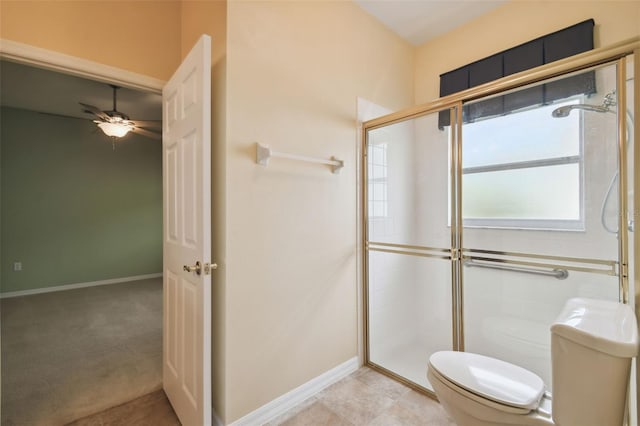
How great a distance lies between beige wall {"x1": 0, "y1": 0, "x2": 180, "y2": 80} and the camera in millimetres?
1352

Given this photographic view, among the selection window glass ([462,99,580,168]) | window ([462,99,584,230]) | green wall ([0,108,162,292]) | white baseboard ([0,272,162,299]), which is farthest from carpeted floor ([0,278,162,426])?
window glass ([462,99,580,168])

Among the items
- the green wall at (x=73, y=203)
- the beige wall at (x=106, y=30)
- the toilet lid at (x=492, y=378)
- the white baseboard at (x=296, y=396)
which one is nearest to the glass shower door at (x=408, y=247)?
the white baseboard at (x=296, y=396)

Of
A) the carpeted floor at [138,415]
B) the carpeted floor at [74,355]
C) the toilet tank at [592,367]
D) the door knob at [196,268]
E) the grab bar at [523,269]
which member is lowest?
the carpeted floor at [138,415]

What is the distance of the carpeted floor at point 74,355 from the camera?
5.62 feet

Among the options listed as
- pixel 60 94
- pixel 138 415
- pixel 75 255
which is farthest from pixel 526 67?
pixel 75 255

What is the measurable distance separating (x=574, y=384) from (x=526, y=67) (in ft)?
6.67

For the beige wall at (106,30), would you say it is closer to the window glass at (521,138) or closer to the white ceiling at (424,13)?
the white ceiling at (424,13)

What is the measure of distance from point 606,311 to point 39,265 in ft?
19.7

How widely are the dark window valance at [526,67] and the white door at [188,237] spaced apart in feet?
4.87

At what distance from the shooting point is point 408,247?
2.05 metres

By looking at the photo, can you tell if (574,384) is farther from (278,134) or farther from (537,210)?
(278,134)

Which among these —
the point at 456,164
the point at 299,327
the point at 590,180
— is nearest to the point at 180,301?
the point at 299,327

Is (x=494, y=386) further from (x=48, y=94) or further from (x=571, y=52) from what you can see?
(x=48, y=94)

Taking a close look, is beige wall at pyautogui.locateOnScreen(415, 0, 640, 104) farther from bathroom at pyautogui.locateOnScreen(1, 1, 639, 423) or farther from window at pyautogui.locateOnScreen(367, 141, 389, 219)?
window at pyautogui.locateOnScreen(367, 141, 389, 219)
